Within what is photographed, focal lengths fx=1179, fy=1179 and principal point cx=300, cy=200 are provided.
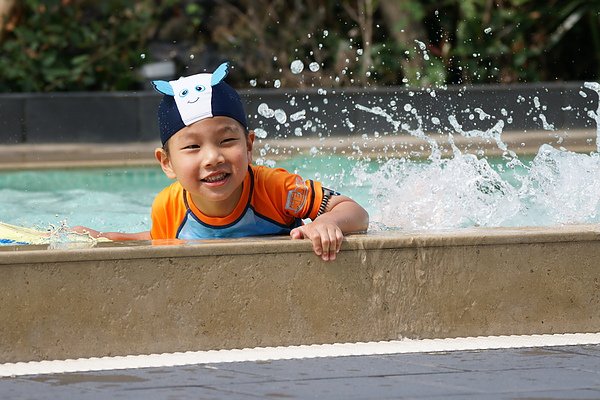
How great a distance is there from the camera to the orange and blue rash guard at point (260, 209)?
185 inches

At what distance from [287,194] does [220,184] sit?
39 centimetres

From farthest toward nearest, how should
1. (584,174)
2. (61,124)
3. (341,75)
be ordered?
1. (341,75)
2. (61,124)
3. (584,174)

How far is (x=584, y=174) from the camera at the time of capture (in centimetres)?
582

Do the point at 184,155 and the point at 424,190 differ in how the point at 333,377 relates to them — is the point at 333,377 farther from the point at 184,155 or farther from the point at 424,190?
the point at 424,190

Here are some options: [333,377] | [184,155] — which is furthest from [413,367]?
[184,155]

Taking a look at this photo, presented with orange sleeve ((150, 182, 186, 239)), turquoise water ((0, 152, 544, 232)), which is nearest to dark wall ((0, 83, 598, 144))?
turquoise water ((0, 152, 544, 232))

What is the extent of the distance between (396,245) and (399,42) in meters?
9.09

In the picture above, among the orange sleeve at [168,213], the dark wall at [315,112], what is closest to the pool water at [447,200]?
the orange sleeve at [168,213]

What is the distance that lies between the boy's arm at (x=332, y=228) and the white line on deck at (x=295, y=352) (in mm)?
326

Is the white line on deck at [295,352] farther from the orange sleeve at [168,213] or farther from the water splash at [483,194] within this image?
the water splash at [483,194]

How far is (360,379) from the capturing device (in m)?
3.44

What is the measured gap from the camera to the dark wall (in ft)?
35.2

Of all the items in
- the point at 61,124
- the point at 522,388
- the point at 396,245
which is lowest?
the point at 522,388

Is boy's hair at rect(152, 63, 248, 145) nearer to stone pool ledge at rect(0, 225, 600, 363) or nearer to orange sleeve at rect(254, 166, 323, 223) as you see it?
orange sleeve at rect(254, 166, 323, 223)
